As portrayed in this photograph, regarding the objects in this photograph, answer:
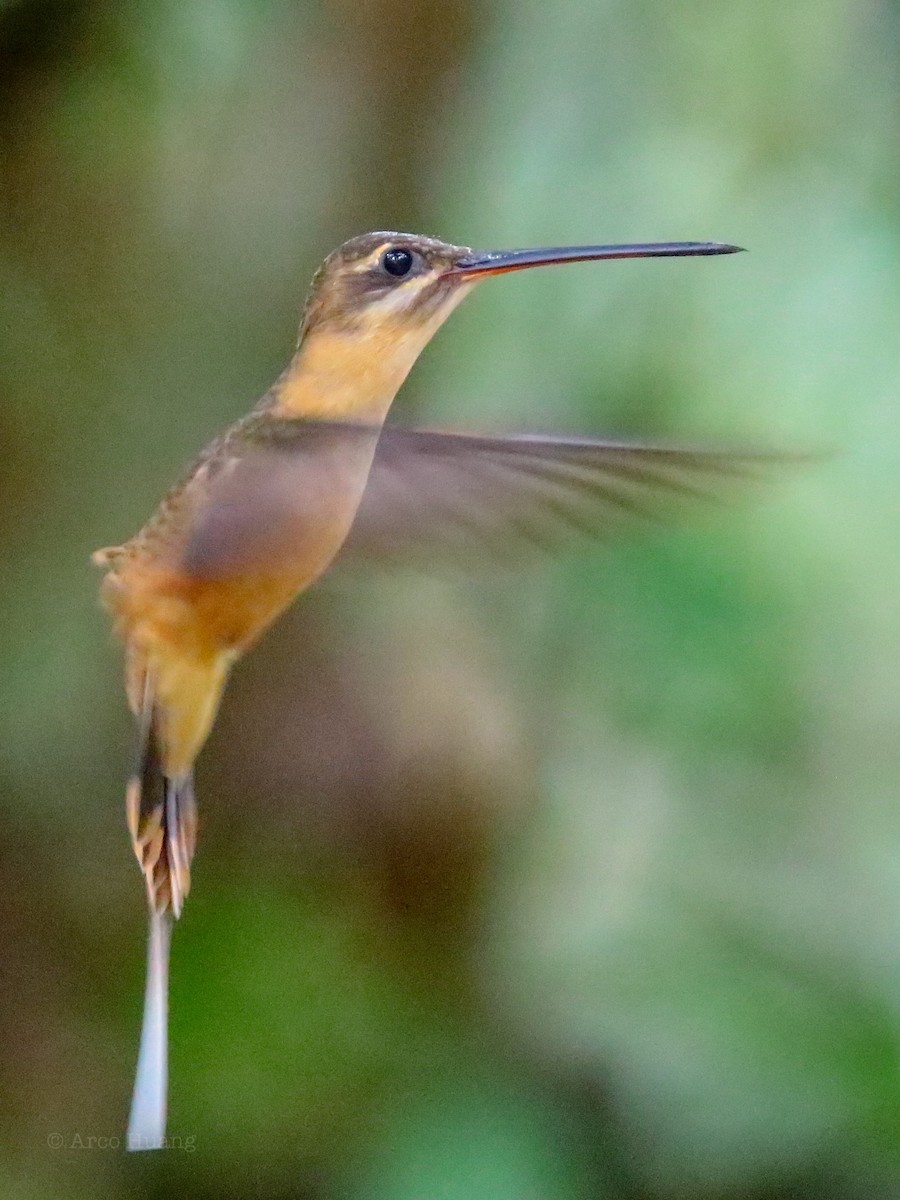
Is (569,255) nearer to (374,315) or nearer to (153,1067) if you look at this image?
(374,315)

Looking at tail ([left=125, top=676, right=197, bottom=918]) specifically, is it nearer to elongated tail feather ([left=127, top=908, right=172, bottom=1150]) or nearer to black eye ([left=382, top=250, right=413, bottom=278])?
elongated tail feather ([left=127, top=908, right=172, bottom=1150])

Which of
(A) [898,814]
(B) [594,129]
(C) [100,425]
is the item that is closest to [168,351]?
(C) [100,425]

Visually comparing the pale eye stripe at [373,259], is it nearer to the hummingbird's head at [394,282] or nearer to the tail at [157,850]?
the hummingbird's head at [394,282]

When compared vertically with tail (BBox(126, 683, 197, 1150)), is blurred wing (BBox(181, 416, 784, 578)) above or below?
above

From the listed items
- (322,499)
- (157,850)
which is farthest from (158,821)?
(322,499)

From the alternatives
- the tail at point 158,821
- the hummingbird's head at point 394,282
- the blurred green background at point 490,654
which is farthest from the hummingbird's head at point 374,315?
the blurred green background at point 490,654

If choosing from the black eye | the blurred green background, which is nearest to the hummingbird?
the black eye
